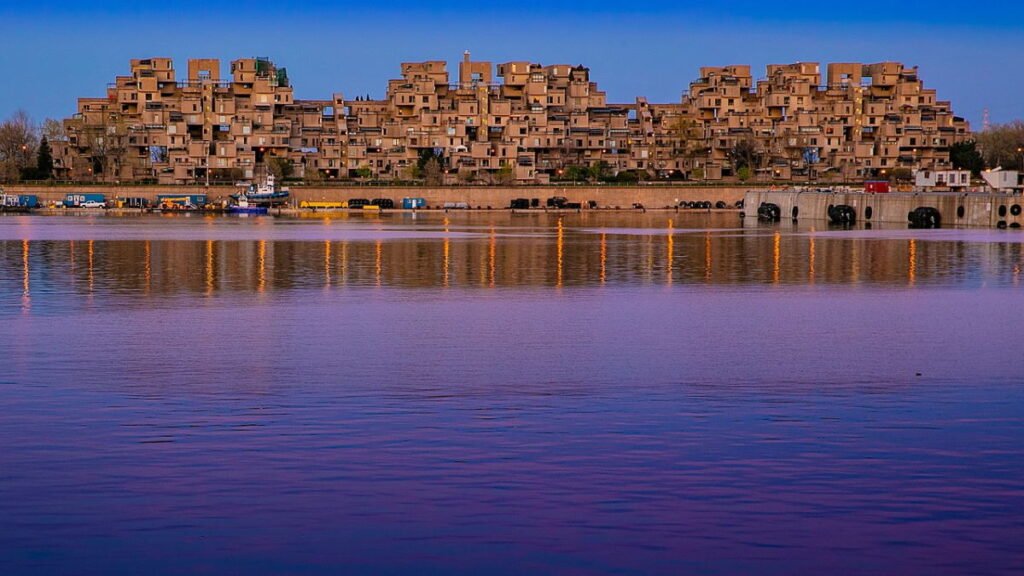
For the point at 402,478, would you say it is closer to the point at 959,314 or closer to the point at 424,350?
the point at 424,350

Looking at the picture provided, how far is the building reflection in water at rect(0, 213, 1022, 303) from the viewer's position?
4062 centimetres

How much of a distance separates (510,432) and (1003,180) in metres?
92.6

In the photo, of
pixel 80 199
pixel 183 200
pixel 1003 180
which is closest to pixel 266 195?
pixel 183 200

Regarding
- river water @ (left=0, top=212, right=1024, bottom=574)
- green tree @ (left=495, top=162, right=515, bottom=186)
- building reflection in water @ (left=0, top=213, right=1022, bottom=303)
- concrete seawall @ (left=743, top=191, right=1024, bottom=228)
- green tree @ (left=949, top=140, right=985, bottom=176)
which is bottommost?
river water @ (left=0, top=212, right=1024, bottom=574)

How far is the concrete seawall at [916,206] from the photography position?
87500 millimetres

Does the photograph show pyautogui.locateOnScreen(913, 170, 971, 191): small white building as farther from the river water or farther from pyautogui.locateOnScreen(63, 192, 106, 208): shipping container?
pyautogui.locateOnScreen(63, 192, 106, 208): shipping container

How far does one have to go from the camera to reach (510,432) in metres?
16.5

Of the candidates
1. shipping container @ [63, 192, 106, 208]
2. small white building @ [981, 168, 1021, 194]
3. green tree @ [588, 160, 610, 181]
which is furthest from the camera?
green tree @ [588, 160, 610, 181]

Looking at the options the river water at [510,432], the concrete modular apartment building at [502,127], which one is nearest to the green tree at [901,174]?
the concrete modular apartment building at [502,127]

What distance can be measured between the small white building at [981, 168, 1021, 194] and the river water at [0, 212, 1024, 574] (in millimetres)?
68267

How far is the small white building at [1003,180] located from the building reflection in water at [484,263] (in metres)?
31.6

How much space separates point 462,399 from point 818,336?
10074 mm

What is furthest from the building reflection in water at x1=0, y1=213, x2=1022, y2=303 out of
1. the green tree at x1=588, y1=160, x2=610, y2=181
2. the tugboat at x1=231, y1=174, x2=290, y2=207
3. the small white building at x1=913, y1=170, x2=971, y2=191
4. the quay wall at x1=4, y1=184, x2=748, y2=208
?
the green tree at x1=588, y1=160, x2=610, y2=181

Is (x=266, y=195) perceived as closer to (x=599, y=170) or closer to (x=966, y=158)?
(x=599, y=170)
